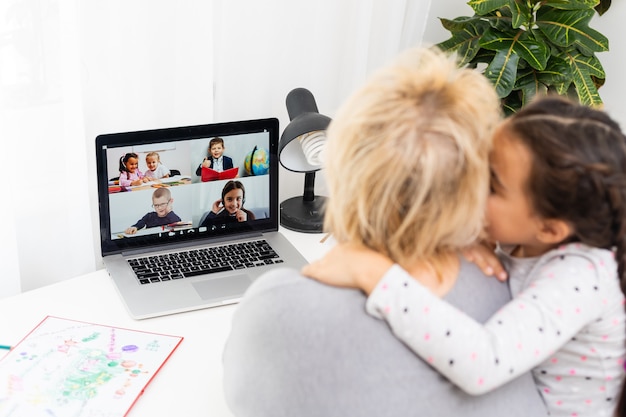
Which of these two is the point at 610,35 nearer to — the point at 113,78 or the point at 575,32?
the point at 575,32

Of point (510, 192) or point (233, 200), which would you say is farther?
point (233, 200)

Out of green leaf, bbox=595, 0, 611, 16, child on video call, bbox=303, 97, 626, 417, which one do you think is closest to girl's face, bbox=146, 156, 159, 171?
child on video call, bbox=303, 97, 626, 417

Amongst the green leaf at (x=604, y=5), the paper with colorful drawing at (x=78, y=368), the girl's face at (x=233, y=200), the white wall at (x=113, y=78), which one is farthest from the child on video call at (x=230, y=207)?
the green leaf at (x=604, y=5)

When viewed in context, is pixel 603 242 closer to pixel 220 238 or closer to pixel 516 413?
pixel 516 413

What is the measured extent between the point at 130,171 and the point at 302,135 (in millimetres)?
376

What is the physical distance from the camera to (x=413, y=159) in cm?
73

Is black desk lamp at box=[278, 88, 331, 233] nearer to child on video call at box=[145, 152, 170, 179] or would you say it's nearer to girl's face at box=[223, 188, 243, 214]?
girl's face at box=[223, 188, 243, 214]

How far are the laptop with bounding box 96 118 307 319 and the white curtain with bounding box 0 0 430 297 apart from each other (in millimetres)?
123

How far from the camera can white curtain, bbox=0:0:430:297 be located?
1313 millimetres

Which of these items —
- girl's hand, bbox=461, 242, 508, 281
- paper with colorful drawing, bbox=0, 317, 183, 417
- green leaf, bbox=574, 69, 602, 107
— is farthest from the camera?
green leaf, bbox=574, 69, 602, 107

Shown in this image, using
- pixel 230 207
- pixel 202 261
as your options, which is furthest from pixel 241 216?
pixel 202 261

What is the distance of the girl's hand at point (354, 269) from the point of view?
79 cm

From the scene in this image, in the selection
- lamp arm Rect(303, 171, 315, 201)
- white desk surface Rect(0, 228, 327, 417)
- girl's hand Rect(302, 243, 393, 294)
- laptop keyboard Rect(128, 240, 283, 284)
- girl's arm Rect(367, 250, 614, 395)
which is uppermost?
girl's hand Rect(302, 243, 393, 294)

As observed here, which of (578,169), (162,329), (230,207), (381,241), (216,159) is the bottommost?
(162,329)
